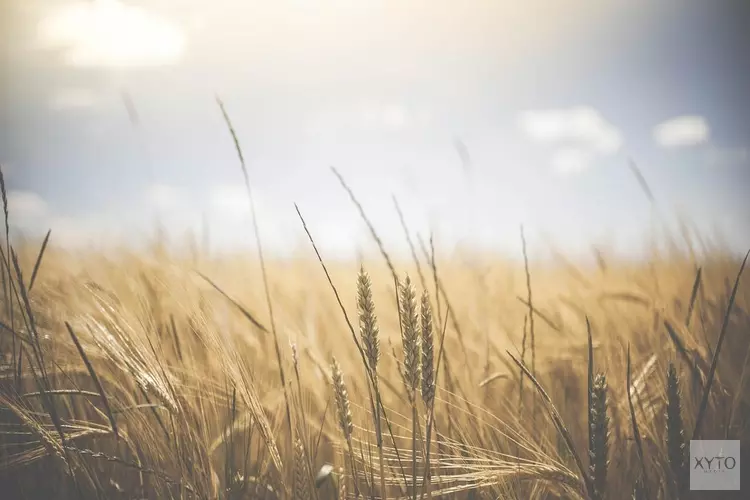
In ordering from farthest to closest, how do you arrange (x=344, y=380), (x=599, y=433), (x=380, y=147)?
1. (x=380, y=147)
2. (x=344, y=380)
3. (x=599, y=433)

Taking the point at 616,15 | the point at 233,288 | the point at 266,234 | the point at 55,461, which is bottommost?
the point at 55,461

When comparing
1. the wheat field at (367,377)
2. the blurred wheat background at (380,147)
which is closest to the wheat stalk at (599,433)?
the wheat field at (367,377)

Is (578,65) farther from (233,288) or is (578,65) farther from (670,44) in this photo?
(233,288)

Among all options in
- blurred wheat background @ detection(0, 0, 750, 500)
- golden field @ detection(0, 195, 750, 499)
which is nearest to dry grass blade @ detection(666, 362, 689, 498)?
golden field @ detection(0, 195, 750, 499)

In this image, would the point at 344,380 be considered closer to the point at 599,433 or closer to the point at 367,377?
the point at 367,377

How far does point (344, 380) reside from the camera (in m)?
0.81

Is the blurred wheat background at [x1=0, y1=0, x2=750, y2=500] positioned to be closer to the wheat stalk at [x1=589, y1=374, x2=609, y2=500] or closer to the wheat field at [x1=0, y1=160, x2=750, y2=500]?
the wheat field at [x1=0, y1=160, x2=750, y2=500]

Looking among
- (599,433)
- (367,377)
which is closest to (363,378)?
(367,377)

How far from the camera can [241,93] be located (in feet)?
3.34

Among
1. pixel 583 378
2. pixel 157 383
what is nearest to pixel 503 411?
pixel 583 378

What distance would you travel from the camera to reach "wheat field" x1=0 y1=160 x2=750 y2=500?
61cm

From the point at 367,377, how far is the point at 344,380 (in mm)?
163

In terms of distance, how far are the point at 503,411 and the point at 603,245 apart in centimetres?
51

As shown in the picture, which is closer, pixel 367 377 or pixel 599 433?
pixel 599 433
